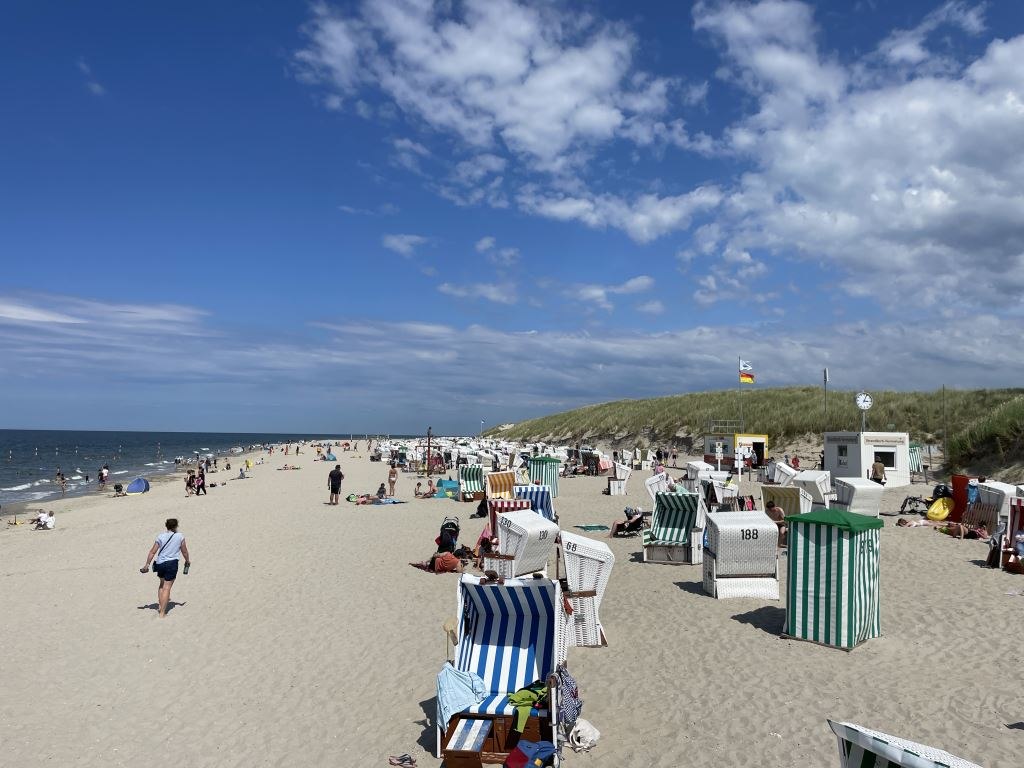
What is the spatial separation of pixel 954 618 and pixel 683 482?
1402 cm

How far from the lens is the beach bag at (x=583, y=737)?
17.1 feet

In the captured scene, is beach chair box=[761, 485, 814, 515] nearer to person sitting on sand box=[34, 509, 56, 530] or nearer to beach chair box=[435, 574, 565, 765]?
beach chair box=[435, 574, 565, 765]

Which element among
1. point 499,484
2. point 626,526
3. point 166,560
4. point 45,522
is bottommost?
point 45,522

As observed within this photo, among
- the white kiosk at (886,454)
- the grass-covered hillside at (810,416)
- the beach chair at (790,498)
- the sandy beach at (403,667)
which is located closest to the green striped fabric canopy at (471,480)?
the sandy beach at (403,667)

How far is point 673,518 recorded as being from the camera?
12.3 meters

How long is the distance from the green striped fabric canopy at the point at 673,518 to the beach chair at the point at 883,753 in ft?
29.9

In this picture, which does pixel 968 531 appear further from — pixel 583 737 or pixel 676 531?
pixel 583 737

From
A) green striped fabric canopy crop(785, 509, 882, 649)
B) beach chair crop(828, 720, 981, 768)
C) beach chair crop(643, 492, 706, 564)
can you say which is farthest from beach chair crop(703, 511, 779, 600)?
beach chair crop(828, 720, 981, 768)

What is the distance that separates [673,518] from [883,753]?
9.74 metres

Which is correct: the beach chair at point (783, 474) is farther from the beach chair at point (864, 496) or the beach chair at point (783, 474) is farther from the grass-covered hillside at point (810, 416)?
the grass-covered hillside at point (810, 416)

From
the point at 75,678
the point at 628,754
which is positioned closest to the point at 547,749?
the point at 628,754

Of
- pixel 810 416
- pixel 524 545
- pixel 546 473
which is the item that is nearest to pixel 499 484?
pixel 546 473

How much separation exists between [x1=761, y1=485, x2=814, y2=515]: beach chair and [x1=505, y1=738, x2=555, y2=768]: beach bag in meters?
10.1

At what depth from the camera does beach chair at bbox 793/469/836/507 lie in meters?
16.6
